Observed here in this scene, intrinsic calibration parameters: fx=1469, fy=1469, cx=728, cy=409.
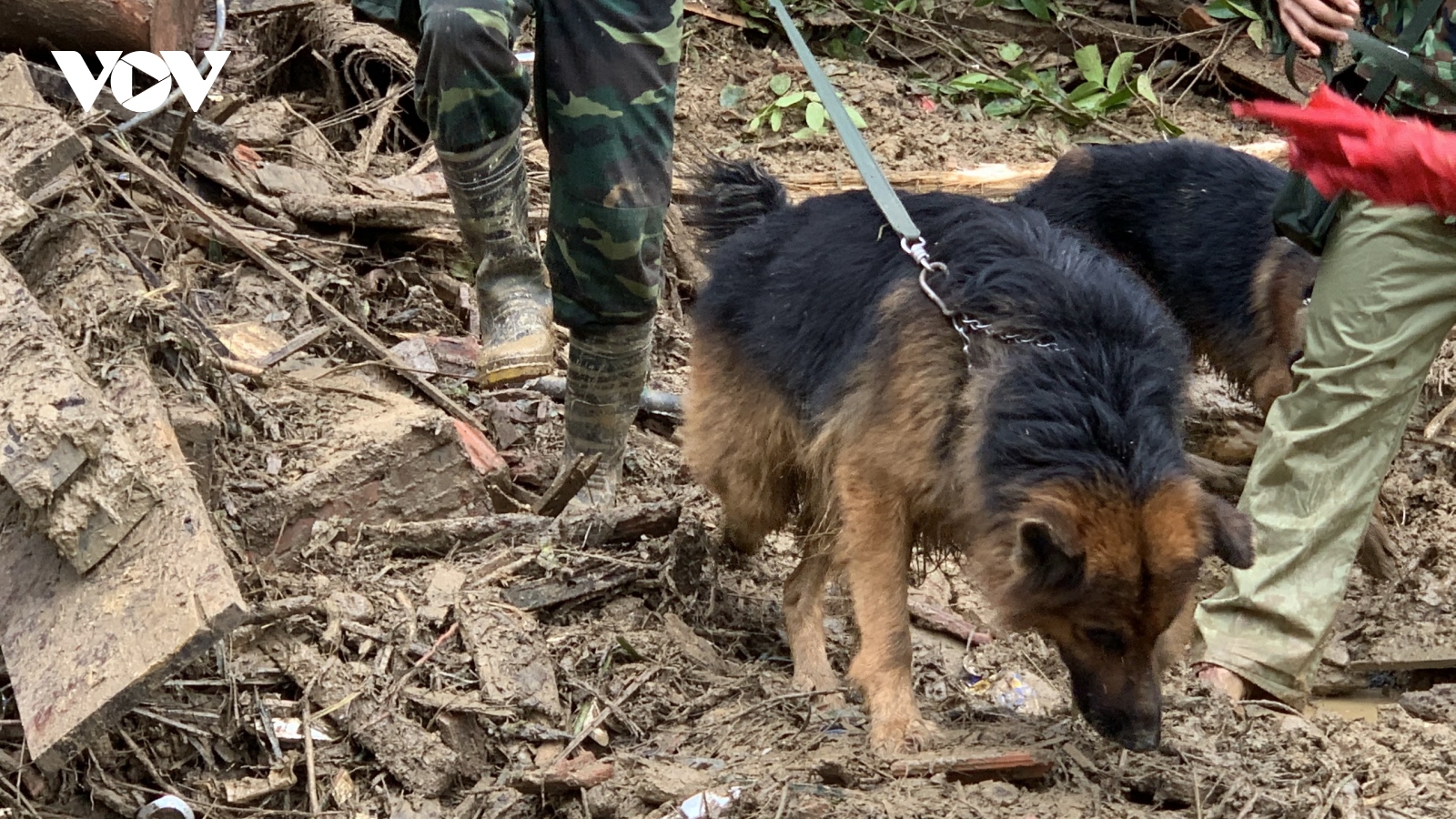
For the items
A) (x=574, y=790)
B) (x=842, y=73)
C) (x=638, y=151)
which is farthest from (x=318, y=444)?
(x=842, y=73)

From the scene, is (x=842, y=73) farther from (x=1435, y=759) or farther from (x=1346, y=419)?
(x=1435, y=759)

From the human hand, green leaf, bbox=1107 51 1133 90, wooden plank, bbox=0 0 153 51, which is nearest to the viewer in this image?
the human hand

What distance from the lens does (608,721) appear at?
4.41 meters

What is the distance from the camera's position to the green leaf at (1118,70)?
34.5 ft

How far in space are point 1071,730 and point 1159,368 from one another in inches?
43.5

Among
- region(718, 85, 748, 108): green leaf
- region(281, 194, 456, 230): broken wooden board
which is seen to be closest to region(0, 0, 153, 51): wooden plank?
region(281, 194, 456, 230): broken wooden board

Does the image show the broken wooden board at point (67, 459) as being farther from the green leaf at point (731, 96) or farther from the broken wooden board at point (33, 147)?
the green leaf at point (731, 96)

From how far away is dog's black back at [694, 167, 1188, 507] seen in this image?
398 cm

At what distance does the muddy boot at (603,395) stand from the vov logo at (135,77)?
97.5 inches

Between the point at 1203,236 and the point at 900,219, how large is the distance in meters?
2.92

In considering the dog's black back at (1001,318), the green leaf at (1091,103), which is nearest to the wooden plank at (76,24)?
the dog's black back at (1001,318)

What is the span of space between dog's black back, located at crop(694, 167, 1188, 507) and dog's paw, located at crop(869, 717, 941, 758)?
75 cm

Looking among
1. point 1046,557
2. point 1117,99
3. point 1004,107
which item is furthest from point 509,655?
point 1117,99

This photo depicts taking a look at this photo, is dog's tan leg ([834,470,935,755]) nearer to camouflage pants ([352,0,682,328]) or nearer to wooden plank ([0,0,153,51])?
camouflage pants ([352,0,682,328])
